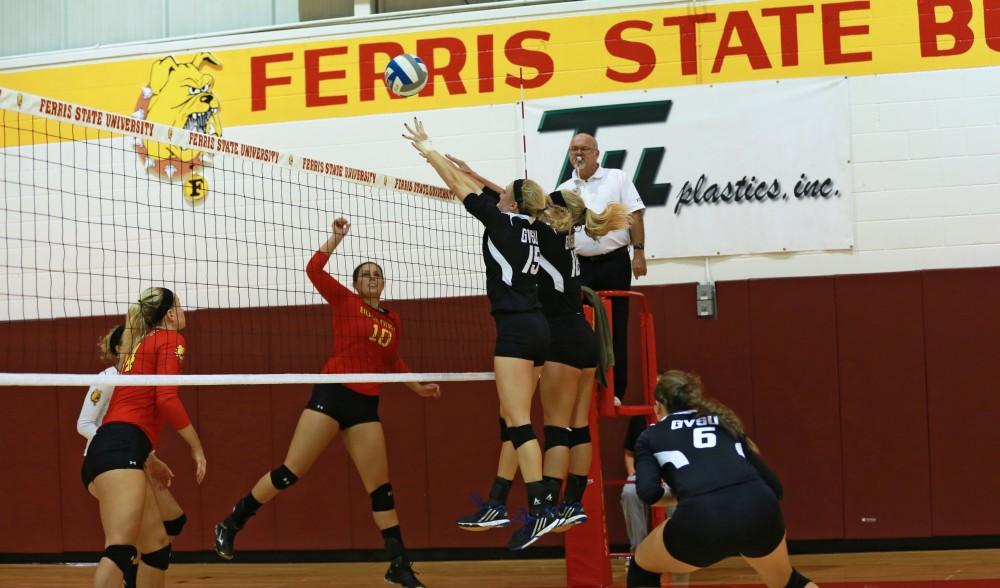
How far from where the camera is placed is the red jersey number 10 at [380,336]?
7484 millimetres

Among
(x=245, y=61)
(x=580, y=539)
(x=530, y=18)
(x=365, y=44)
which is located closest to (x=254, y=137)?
(x=245, y=61)

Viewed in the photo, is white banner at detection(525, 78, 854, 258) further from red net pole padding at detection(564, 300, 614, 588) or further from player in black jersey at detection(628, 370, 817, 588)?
player in black jersey at detection(628, 370, 817, 588)

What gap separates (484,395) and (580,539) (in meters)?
2.07

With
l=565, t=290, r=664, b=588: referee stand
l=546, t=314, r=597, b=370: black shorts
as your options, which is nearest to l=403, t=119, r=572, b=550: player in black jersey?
l=546, t=314, r=597, b=370: black shorts

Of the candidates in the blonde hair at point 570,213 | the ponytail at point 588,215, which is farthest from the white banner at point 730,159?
the ponytail at point 588,215

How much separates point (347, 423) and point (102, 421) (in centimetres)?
166

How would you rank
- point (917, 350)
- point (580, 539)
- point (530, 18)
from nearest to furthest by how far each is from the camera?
point (580, 539) → point (917, 350) → point (530, 18)

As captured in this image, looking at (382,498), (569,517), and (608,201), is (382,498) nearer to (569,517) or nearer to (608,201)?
(569,517)

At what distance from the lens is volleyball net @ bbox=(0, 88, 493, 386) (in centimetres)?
930

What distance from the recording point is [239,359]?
31.1 feet

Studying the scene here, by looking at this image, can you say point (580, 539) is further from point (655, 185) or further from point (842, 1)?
point (842, 1)

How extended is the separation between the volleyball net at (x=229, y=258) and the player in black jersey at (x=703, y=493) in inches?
148

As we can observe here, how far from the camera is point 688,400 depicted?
17.9 feet

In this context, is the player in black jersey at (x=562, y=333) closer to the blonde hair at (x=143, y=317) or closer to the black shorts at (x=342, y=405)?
the black shorts at (x=342, y=405)
